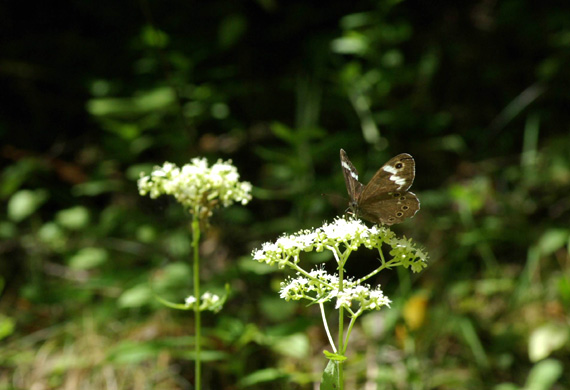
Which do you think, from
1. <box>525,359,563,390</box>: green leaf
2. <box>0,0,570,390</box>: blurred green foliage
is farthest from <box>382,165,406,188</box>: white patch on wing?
<box>525,359,563,390</box>: green leaf

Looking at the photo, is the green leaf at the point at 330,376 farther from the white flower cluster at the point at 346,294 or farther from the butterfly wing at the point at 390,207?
the butterfly wing at the point at 390,207

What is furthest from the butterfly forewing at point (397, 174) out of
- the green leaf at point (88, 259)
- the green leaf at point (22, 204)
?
the green leaf at point (22, 204)

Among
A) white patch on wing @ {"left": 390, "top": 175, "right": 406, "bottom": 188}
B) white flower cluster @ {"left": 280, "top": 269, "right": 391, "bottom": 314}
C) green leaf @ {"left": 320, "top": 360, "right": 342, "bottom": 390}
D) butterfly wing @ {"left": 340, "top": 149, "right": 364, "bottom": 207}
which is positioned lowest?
green leaf @ {"left": 320, "top": 360, "right": 342, "bottom": 390}

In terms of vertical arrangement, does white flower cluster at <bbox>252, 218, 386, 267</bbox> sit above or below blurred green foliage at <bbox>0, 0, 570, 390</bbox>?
below

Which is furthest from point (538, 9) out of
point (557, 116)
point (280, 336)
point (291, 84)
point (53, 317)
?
point (53, 317)

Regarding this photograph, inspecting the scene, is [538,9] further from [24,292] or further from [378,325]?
[24,292]

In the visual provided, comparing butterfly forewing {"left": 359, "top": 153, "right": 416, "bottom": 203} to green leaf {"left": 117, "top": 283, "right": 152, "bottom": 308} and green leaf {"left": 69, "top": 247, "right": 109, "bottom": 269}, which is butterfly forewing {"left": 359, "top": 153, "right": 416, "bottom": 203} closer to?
green leaf {"left": 117, "top": 283, "right": 152, "bottom": 308}

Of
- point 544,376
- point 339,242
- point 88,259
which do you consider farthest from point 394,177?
point 88,259
